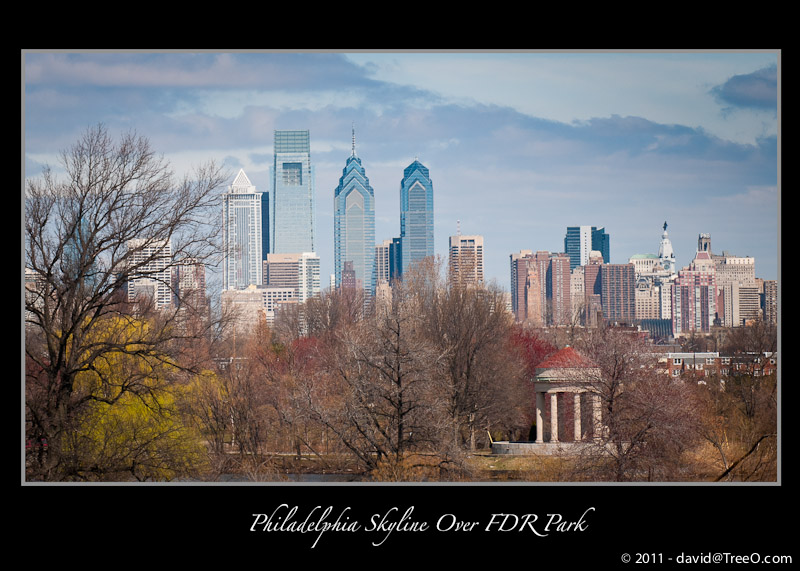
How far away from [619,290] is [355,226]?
2597 centimetres

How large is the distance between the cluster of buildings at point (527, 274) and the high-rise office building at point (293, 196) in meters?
10.3

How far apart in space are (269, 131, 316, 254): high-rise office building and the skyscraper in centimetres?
5798

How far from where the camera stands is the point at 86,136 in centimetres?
1522

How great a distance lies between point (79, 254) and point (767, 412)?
46.6ft

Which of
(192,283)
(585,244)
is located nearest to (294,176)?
(585,244)

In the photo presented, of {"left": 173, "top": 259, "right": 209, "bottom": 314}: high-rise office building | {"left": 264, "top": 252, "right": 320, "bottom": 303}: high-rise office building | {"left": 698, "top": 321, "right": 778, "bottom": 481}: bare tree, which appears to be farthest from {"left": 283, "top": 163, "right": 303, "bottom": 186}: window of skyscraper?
{"left": 173, "top": 259, "right": 209, "bottom": 314}: high-rise office building

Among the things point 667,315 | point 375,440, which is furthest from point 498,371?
point 667,315

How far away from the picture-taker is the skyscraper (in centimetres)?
5063

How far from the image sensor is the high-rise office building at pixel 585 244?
63.6 m

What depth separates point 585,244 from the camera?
6819 cm

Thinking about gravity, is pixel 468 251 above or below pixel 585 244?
below

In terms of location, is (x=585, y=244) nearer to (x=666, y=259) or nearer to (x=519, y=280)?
(x=519, y=280)

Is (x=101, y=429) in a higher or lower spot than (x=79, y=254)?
lower
